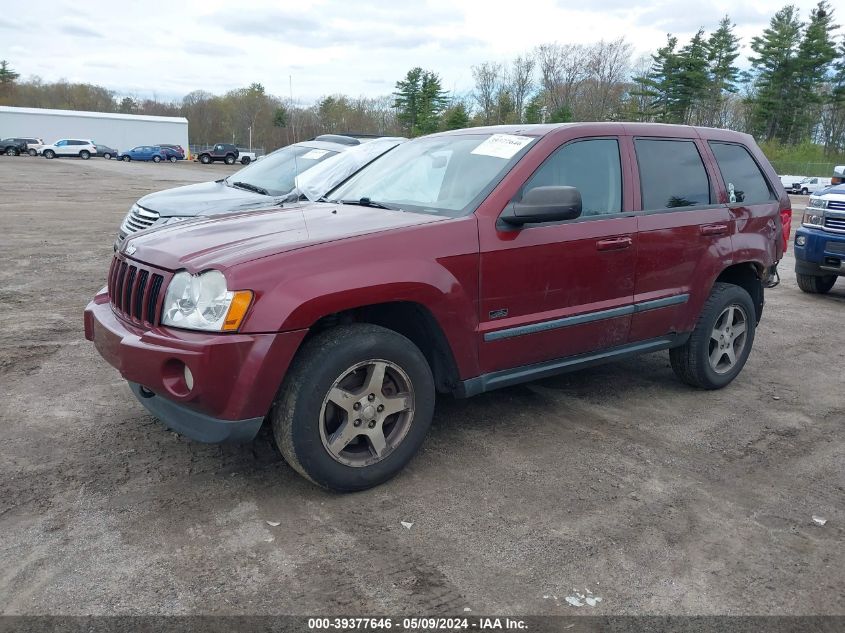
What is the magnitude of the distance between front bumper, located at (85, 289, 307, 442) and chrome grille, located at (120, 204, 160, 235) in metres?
4.56

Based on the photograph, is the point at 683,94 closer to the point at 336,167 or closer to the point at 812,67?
the point at 812,67

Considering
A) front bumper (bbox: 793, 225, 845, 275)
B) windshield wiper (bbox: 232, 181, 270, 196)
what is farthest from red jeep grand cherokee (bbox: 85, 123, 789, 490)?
front bumper (bbox: 793, 225, 845, 275)

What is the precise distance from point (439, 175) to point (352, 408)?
1633 millimetres

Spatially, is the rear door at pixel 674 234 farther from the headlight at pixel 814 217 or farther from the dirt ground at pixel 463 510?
the headlight at pixel 814 217

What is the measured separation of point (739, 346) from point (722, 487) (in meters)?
1.97

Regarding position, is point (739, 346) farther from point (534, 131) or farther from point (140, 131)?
point (140, 131)

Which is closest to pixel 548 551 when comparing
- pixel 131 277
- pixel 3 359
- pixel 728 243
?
pixel 131 277

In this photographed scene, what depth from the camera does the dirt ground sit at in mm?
2752

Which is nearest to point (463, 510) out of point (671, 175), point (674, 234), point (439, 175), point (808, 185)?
point (439, 175)

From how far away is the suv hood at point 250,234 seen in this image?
3.25 m

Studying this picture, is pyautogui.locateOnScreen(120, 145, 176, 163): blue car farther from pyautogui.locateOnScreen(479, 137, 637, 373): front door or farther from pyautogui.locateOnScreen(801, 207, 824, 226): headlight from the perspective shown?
pyautogui.locateOnScreen(479, 137, 637, 373): front door

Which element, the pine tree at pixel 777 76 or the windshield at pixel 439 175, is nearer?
the windshield at pixel 439 175

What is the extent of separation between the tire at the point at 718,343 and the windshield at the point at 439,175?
1.94m

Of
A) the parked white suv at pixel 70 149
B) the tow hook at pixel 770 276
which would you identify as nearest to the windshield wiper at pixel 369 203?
the tow hook at pixel 770 276
